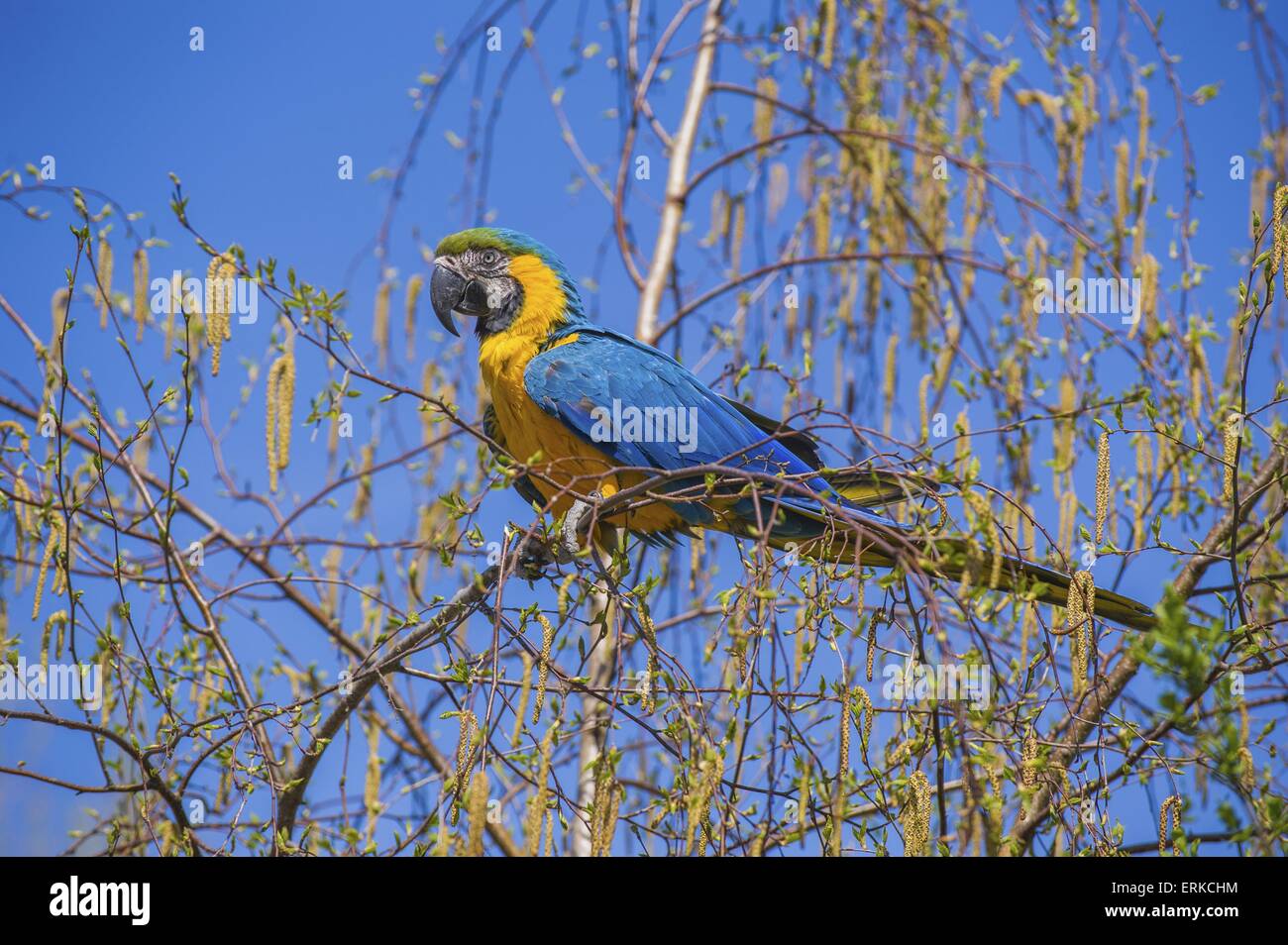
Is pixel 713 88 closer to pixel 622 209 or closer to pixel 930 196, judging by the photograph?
pixel 622 209

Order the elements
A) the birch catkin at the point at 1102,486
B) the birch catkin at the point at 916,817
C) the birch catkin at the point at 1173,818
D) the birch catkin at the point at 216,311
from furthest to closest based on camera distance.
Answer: the birch catkin at the point at 216,311, the birch catkin at the point at 1102,486, the birch catkin at the point at 1173,818, the birch catkin at the point at 916,817

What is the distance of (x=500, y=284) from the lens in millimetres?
3914

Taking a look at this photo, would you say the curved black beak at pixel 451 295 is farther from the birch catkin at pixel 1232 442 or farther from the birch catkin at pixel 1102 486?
the birch catkin at pixel 1232 442

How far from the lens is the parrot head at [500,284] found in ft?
12.6

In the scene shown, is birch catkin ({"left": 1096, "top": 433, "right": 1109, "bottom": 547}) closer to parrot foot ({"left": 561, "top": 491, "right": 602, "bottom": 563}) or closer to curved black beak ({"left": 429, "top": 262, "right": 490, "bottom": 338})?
parrot foot ({"left": 561, "top": 491, "right": 602, "bottom": 563})

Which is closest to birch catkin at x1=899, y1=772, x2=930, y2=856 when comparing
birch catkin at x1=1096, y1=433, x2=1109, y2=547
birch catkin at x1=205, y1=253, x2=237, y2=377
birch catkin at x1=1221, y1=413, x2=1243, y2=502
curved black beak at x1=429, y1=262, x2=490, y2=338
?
birch catkin at x1=1096, y1=433, x2=1109, y2=547

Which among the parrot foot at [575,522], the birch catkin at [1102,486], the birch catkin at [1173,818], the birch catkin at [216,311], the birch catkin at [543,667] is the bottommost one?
the birch catkin at [1173,818]

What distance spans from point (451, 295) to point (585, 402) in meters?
0.83

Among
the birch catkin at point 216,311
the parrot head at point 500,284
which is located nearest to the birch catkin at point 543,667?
the birch catkin at point 216,311
